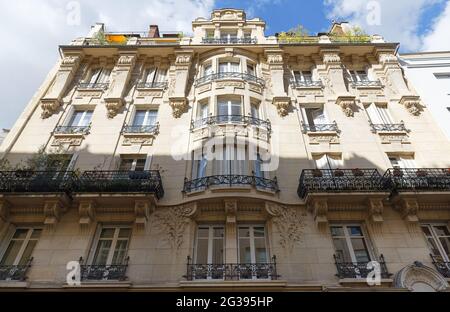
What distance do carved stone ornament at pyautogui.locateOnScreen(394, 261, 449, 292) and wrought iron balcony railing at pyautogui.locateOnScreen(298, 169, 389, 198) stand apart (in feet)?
8.35

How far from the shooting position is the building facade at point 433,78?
45.5ft

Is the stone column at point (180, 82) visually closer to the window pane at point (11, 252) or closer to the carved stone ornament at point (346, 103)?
the carved stone ornament at point (346, 103)

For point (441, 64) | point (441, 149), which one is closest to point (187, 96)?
point (441, 149)

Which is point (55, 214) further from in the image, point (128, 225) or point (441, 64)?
point (441, 64)

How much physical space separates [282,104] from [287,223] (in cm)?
608

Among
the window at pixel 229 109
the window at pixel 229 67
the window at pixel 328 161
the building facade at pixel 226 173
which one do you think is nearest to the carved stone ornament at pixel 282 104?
the building facade at pixel 226 173

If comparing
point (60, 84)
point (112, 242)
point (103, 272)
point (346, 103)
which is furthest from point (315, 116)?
point (60, 84)

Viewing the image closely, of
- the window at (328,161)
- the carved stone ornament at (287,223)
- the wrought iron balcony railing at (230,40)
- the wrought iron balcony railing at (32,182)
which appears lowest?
the carved stone ornament at (287,223)

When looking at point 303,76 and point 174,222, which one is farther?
point 303,76

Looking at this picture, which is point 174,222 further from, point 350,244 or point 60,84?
point 60,84

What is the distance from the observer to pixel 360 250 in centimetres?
985

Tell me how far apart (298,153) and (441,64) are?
1083 cm

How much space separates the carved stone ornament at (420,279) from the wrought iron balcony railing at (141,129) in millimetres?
10417

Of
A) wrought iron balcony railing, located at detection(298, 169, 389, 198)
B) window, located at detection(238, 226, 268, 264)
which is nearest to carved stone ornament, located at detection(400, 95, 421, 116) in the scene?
wrought iron balcony railing, located at detection(298, 169, 389, 198)
